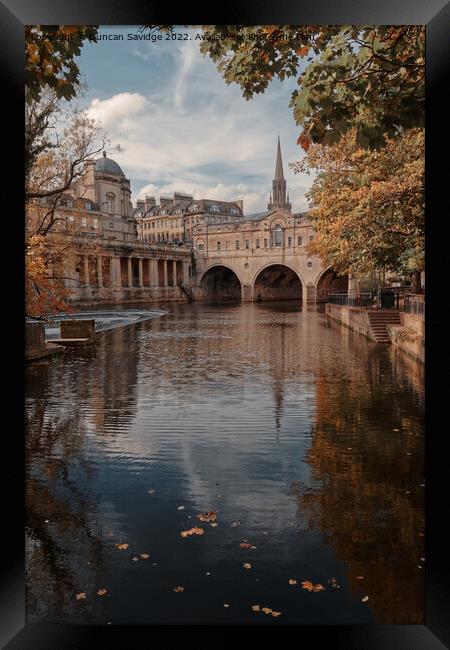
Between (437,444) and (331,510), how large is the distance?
1670 millimetres

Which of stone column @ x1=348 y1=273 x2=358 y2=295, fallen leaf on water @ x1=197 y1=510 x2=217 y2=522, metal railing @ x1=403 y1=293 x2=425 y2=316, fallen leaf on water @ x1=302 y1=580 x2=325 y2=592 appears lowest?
fallen leaf on water @ x1=302 y1=580 x2=325 y2=592

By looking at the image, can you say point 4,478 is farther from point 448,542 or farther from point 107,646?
point 448,542

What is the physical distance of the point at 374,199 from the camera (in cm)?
1548

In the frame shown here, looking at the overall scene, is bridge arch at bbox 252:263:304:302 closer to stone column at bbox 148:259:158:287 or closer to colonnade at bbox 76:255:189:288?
colonnade at bbox 76:255:189:288

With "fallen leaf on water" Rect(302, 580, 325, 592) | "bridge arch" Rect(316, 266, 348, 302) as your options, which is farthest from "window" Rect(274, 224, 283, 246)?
"fallen leaf on water" Rect(302, 580, 325, 592)

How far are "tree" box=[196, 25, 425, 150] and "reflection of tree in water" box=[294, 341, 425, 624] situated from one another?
13.4 feet

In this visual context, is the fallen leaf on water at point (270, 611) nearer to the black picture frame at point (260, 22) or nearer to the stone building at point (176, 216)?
the black picture frame at point (260, 22)

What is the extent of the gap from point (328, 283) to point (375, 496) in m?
60.7

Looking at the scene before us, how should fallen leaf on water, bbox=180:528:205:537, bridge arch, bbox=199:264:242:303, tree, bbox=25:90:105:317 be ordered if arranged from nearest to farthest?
fallen leaf on water, bbox=180:528:205:537 → tree, bbox=25:90:105:317 → bridge arch, bbox=199:264:242:303

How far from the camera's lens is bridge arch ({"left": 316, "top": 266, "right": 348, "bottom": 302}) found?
6275cm

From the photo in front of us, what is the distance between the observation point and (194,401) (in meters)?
11.3

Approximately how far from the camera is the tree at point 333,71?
20.4 ft

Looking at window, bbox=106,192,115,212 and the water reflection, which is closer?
the water reflection

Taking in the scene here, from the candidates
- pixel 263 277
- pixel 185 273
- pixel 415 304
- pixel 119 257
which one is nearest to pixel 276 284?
pixel 263 277
